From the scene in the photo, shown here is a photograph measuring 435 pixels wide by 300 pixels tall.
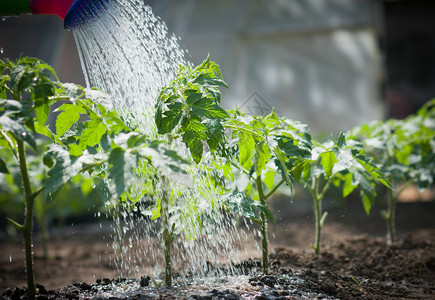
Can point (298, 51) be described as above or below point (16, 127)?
above

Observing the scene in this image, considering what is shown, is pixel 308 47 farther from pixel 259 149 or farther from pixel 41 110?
pixel 41 110

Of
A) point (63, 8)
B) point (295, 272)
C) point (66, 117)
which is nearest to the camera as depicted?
point (66, 117)

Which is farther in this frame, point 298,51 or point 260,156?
point 298,51

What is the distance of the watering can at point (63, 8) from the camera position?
1.78m

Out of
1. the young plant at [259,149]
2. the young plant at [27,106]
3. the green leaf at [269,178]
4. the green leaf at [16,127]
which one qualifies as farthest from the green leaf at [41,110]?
the green leaf at [269,178]

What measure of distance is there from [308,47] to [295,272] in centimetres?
522

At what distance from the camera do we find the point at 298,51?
6.77m

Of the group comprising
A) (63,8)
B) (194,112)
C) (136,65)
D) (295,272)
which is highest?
(63,8)

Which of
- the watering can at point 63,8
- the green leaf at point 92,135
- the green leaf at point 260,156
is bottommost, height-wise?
the green leaf at point 260,156

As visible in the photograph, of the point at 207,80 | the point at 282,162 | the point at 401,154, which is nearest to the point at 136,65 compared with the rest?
the point at 207,80

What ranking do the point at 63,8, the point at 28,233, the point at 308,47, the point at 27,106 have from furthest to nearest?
the point at 308,47 < the point at 63,8 < the point at 28,233 < the point at 27,106

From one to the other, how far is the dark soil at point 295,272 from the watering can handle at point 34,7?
1.11 meters

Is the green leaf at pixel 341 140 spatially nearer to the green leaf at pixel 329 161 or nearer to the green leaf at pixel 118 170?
the green leaf at pixel 329 161

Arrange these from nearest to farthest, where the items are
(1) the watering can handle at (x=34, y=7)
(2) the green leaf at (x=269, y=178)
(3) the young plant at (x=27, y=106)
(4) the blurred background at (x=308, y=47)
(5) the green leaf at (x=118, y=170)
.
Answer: (5) the green leaf at (x=118, y=170), (3) the young plant at (x=27, y=106), (1) the watering can handle at (x=34, y=7), (2) the green leaf at (x=269, y=178), (4) the blurred background at (x=308, y=47)
